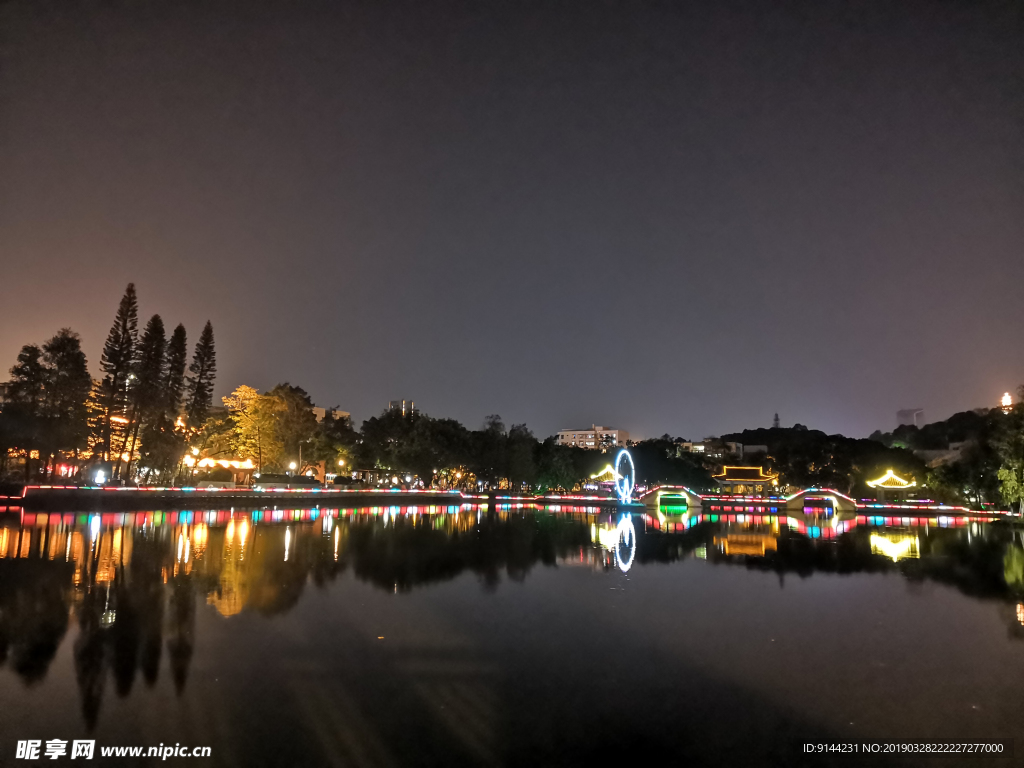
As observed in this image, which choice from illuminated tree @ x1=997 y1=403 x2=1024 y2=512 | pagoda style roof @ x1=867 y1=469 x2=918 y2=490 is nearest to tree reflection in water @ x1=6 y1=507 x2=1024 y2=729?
illuminated tree @ x1=997 y1=403 x2=1024 y2=512

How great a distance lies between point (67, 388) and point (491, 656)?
47.6m

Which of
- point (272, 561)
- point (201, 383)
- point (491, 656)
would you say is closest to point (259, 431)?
point (201, 383)

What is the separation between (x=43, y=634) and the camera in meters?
9.31

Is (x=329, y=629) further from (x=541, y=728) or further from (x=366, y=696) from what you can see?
(x=541, y=728)

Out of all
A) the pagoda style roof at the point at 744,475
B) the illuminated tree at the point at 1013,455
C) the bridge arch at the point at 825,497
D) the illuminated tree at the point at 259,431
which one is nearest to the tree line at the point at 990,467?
the illuminated tree at the point at 1013,455

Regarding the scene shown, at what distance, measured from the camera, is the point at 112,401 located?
48.8 m

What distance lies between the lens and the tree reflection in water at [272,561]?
30.1 ft

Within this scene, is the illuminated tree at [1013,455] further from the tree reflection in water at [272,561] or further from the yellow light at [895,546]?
the yellow light at [895,546]

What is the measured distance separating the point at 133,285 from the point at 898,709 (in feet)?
184

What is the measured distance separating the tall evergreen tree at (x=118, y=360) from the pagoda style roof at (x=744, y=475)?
65.1 metres

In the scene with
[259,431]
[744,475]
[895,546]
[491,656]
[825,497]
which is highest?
[259,431]

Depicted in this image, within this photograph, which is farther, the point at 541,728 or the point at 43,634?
the point at 43,634

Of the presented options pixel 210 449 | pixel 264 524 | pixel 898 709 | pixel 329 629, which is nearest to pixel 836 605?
pixel 898 709

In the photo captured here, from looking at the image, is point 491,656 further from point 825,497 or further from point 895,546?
point 825,497
